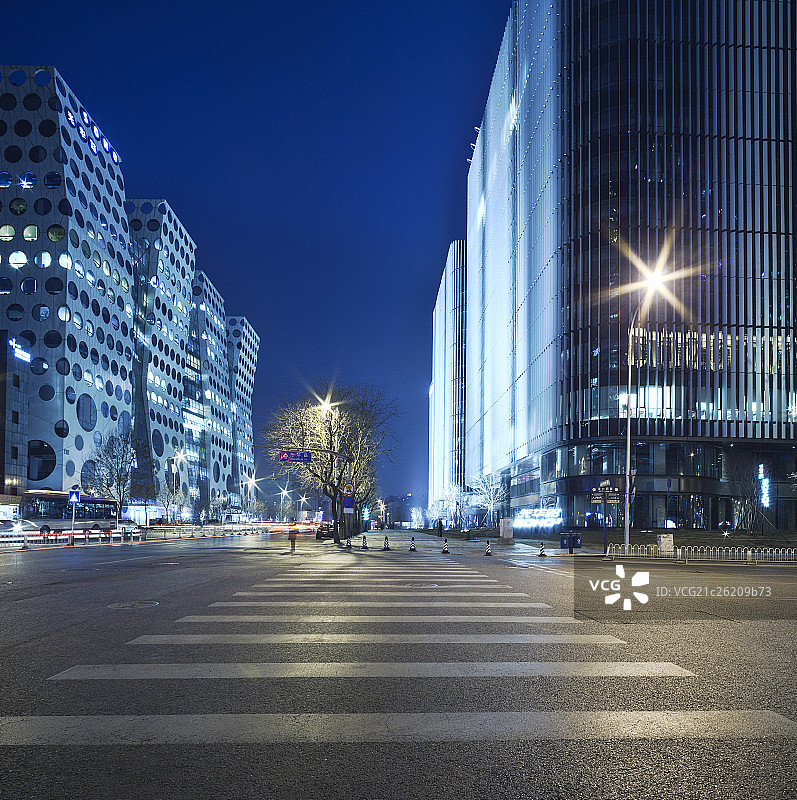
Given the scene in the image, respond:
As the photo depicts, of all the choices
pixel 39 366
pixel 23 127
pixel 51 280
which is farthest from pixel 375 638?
pixel 23 127

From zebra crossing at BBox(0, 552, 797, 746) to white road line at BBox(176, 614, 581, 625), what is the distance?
2cm

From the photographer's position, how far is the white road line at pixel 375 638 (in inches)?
389

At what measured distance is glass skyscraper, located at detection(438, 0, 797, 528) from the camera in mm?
67000

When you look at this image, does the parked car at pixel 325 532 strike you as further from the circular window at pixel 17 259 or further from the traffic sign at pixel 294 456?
the circular window at pixel 17 259

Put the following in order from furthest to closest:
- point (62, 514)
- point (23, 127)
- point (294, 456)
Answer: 1. point (23, 127)
2. point (62, 514)
3. point (294, 456)

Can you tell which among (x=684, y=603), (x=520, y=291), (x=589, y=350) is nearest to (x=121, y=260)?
(x=520, y=291)

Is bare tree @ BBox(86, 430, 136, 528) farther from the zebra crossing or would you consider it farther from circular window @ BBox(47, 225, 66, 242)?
the zebra crossing

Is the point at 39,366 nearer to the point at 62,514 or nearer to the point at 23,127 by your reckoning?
the point at 62,514

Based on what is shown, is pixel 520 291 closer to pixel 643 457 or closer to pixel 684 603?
pixel 643 457

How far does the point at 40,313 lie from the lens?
3733 inches

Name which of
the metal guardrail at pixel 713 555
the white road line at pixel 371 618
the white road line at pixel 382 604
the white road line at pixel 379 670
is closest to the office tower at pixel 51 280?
the metal guardrail at pixel 713 555

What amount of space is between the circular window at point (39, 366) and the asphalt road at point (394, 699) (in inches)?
3406

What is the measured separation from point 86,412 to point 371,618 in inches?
3801

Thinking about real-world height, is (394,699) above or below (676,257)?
below
